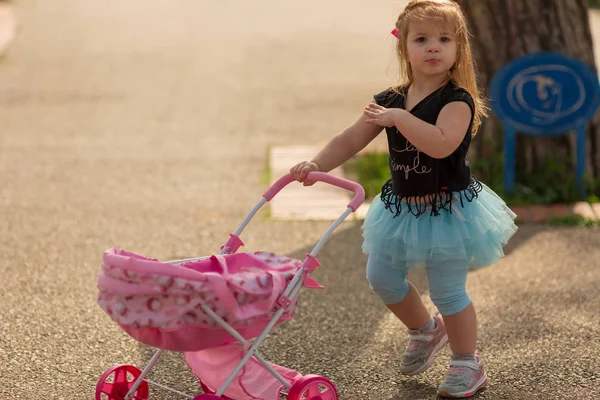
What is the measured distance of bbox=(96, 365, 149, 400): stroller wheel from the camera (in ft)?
12.3

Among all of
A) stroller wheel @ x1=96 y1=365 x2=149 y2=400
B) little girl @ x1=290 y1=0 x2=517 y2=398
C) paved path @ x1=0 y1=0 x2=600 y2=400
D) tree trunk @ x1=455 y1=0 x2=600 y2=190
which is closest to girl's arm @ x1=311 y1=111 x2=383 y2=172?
little girl @ x1=290 y1=0 x2=517 y2=398

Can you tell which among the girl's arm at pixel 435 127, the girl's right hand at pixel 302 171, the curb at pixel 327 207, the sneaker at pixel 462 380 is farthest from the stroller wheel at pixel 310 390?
the curb at pixel 327 207

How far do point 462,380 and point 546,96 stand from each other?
3.12 metres

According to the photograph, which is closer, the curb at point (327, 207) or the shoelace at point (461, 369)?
the shoelace at point (461, 369)

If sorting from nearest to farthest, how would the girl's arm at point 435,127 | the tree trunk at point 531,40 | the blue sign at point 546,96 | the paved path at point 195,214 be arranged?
1. the girl's arm at point 435,127
2. the paved path at point 195,214
3. the blue sign at point 546,96
4. the tree trunk at point 531,40

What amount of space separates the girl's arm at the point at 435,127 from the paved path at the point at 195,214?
100 cm

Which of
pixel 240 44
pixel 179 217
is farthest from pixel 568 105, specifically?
pixel 240 44

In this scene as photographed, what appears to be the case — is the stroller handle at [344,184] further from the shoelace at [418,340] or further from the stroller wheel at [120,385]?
the stroller wheel at [120,385]

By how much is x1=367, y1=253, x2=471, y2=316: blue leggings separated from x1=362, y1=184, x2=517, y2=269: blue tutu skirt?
0.03m

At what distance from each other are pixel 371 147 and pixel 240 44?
5739mm

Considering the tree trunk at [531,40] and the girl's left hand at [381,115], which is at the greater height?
the girl's left hand at [381,115]

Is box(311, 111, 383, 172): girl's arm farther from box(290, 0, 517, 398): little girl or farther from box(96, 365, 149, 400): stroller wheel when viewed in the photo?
box(96, 365, 149, 400): stroller wheel

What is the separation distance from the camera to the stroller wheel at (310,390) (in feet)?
11.8

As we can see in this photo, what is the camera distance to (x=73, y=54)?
42.1 ft
